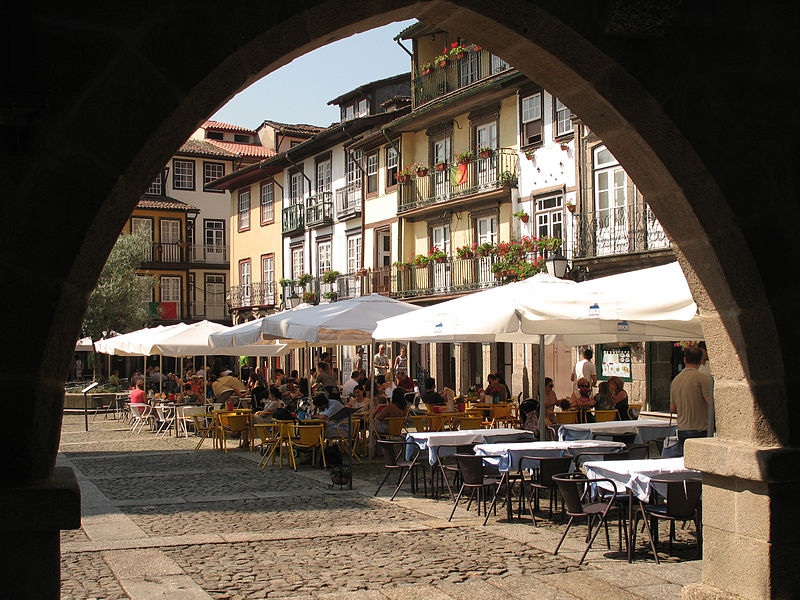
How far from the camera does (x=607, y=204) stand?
23.8 m

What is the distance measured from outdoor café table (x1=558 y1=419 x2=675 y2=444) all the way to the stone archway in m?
6.73

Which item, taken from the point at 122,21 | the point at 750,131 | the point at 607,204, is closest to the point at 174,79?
the point at 122,21

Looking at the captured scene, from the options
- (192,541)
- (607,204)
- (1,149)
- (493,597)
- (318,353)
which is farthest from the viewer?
(318,353)

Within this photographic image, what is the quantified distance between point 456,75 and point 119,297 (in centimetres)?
2087

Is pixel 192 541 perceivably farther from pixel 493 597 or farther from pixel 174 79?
pixel 174 79

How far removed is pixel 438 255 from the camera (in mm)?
29656

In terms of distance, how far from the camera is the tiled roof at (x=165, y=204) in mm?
53844

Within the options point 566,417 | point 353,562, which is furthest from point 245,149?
point 353,562

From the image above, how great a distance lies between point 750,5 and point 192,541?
20.5 ft

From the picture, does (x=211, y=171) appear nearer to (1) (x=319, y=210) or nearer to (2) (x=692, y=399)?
(1) (x=319, y=210)

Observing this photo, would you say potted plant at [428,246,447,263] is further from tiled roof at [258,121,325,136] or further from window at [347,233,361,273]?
tiled roof at [258,121,325,136]

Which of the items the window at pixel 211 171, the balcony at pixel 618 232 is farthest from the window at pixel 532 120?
the window at pixel 211 171

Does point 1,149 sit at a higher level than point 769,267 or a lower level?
higher

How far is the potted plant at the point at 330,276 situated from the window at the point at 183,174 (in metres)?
21.9
